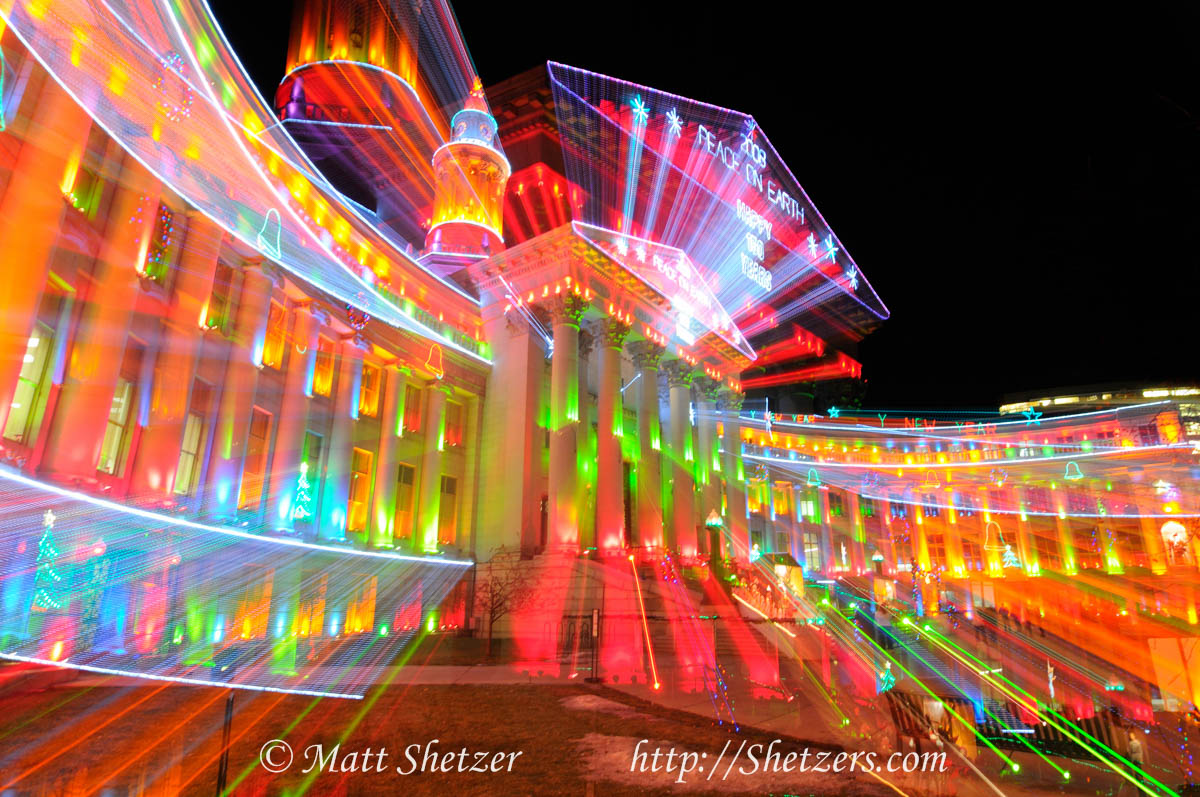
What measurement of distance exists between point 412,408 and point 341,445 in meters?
4.92

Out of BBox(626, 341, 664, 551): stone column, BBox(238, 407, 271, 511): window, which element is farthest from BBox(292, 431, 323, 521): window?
BBox(626, 341, 664, 551): stone column

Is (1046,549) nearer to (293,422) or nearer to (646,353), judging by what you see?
(646,353)

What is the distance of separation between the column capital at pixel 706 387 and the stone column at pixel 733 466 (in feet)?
5.35

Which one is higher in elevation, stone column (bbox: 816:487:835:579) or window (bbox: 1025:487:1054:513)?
window (bbox: 1025:487:1054:513)

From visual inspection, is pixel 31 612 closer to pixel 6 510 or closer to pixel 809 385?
pixel 6 510

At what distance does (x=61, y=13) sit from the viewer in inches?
449

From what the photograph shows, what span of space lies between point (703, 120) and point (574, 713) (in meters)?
30.1

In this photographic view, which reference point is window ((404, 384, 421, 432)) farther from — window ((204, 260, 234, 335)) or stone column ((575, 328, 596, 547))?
window ((204, 260, 234, 335))

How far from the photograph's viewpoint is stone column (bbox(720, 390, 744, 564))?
39750 mm

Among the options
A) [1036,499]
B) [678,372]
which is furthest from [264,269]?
[1036,499]

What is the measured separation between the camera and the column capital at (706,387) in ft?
127

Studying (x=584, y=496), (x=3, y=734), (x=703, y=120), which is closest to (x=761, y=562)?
(x=584, y=496)

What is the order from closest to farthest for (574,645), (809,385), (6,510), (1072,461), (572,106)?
(6,510) → (574,645) → (572,106) → (1072,461) → (809,385)

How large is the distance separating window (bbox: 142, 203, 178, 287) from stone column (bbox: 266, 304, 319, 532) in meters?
4.78
